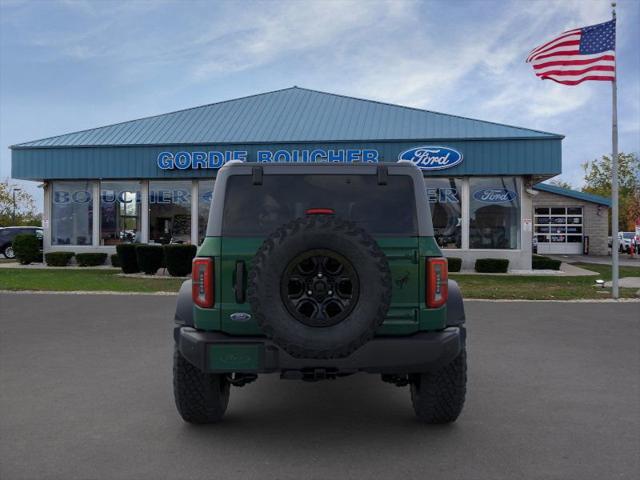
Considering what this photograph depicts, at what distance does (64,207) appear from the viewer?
2612 cm

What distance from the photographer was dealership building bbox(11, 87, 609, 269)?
22547mm

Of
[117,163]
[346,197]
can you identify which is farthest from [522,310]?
[117,163]

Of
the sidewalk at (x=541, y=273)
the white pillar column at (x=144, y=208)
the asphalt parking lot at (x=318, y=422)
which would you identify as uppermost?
the white pillar column at (x=144, y=208)

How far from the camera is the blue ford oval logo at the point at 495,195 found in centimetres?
2314

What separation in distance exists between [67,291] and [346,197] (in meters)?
12.5

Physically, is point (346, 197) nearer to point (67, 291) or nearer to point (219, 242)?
point (219, 242)

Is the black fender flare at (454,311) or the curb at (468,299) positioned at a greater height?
the black fender flare at (454,311)

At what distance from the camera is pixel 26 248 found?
25281 mm

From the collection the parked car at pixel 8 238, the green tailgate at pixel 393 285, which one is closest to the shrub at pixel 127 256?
the parked car at pixel 8 238

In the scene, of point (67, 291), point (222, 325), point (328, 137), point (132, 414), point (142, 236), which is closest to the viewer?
point (222, 325)

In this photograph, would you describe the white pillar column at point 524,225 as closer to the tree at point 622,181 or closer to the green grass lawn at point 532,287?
the green grass lawn at point 532,287

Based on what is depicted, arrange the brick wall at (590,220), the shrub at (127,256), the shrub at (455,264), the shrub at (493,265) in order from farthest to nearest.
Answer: the brick wall at (590,220) < the shrub at (455,264) < the shrub at (493,265) < the shrub at (127,256)

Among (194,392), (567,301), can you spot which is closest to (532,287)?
(567,301)

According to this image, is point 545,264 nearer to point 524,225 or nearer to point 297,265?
point 524,225
